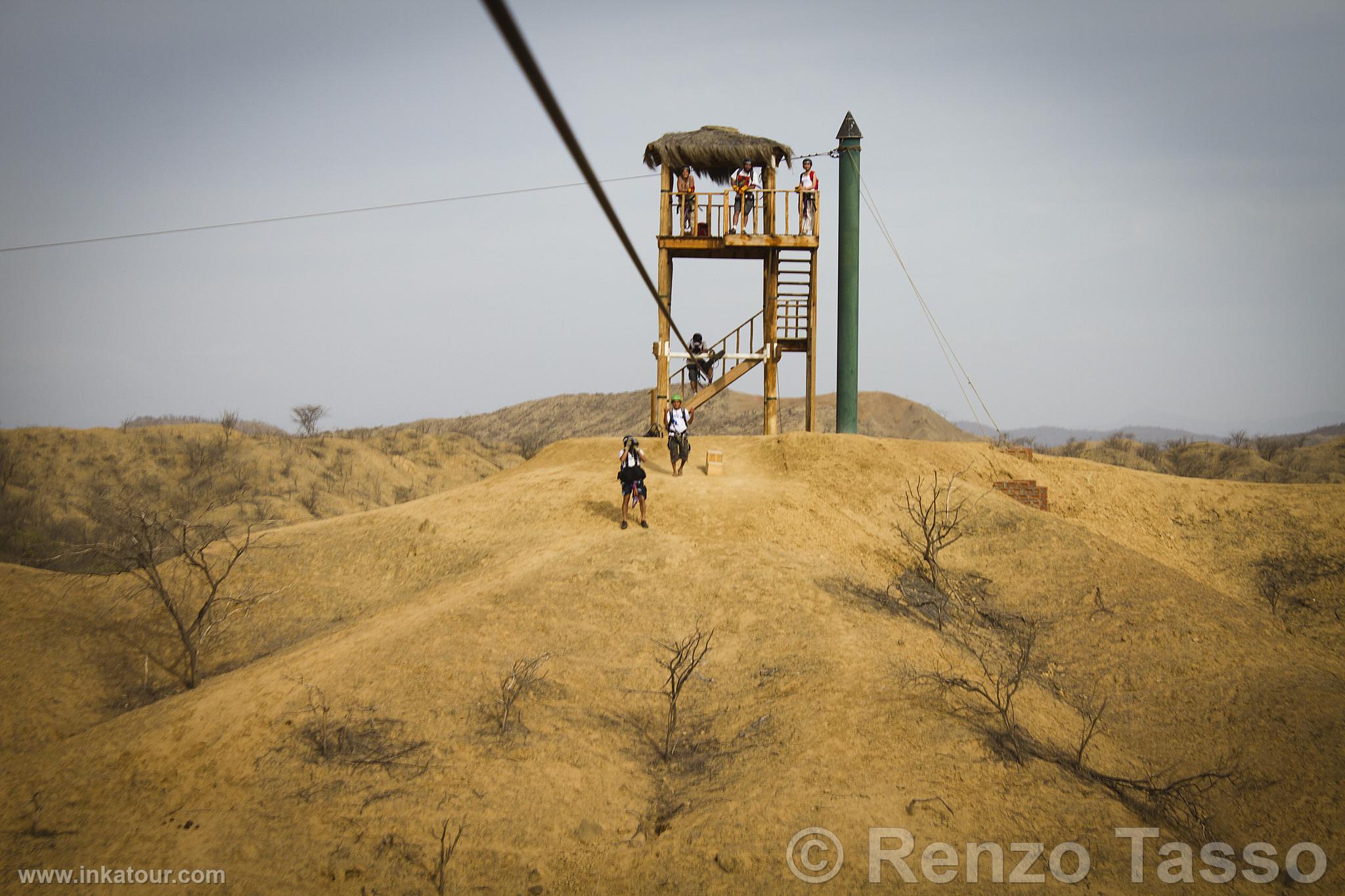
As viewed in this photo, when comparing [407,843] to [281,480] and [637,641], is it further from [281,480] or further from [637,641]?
[281,480]

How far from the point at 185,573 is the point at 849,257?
1477 cm

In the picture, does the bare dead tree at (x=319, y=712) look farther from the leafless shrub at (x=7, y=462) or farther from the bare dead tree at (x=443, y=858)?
the leafless shrub at (x=7, y=462)

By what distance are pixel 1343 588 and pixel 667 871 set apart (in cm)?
1352

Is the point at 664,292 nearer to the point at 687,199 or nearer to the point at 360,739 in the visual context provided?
the point at 687,199

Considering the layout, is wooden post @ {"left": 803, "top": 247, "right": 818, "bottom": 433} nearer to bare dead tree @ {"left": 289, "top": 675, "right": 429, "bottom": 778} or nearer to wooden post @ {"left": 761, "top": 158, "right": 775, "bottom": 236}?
wooden post @ {"left": 761, "top": 158, "right": 775, "bottom": 236}

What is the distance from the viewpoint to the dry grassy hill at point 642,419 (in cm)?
5069

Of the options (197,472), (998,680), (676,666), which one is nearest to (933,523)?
(998,680)

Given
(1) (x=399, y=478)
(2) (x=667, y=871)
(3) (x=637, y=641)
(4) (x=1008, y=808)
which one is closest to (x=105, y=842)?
(2) (x=667, y=871)

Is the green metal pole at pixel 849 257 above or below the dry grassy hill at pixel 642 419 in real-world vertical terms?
above

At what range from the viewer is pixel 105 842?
6020 mm

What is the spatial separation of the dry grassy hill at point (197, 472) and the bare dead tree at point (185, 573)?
5.67 meters

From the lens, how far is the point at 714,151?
722 inches

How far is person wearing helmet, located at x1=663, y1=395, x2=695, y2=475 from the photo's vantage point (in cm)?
1492
